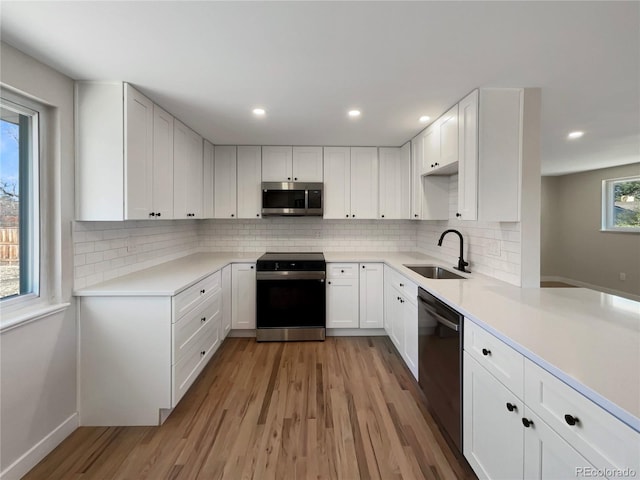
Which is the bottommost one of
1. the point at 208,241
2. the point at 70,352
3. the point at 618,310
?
the point at 70,352

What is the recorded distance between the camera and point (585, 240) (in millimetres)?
5688

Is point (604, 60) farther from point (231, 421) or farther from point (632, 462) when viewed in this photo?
point (231, 421)

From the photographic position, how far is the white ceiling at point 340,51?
4.17 feet

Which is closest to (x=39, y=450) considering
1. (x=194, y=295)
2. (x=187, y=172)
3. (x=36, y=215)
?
(x=194, y=295)

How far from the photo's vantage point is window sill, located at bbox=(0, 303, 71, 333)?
4.90ft

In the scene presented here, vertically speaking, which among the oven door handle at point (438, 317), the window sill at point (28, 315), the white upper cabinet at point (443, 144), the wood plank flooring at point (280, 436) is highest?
the white upper cabinet at point (443, 144)

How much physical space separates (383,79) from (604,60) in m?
1.24

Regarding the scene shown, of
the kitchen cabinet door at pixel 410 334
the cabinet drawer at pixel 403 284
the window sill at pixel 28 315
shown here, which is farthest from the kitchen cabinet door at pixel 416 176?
the window sill at pixel 28 315

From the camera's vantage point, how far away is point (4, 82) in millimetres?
1502

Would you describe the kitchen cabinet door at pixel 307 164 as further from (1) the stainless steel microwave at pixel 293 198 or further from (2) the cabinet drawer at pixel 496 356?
(2) the cabinet drawer at pixel 496 356

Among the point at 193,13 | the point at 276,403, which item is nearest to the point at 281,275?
the point at 276,403

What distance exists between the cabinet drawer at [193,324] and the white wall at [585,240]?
6.63 meters

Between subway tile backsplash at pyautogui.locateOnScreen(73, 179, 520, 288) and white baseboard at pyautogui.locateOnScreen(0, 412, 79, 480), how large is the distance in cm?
88

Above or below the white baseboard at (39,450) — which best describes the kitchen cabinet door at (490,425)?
above
